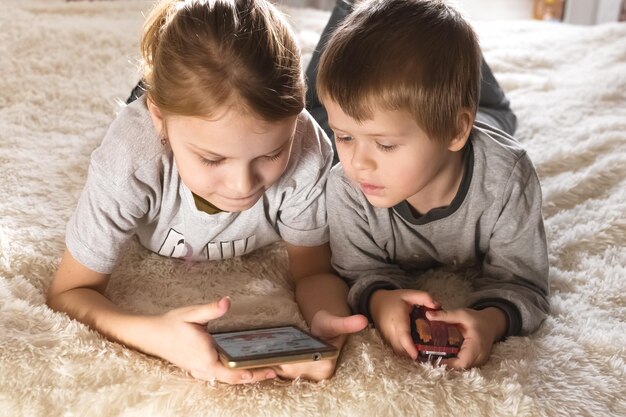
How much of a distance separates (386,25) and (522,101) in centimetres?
98

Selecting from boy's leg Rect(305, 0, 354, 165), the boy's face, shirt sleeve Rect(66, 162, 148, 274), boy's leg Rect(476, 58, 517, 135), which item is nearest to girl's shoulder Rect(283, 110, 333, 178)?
the boy's face

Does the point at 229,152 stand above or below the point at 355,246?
above

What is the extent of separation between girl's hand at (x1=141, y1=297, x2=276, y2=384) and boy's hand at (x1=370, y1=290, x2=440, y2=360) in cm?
19

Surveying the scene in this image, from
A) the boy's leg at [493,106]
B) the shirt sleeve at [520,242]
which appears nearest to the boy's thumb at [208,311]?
the shirt sleeve at [520,242]

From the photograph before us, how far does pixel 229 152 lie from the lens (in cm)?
101

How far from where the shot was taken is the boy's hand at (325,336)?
3.17 ft

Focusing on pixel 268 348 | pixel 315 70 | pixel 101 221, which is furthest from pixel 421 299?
pixel 315 70

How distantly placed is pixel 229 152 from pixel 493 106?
89 cm

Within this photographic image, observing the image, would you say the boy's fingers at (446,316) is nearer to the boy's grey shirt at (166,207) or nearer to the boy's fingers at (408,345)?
the boy's fingers at (408,345)

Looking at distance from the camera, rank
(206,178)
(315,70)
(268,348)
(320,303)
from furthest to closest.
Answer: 1. (315,70)
2. (320,303)
3. (206,178)
4. (268,348)

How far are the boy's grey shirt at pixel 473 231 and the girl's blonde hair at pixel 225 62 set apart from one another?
0.26 m

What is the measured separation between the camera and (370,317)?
1163 mm

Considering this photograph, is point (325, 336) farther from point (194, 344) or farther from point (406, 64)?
point (406, 64)

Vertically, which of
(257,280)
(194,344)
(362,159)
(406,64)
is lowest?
(257,280)
